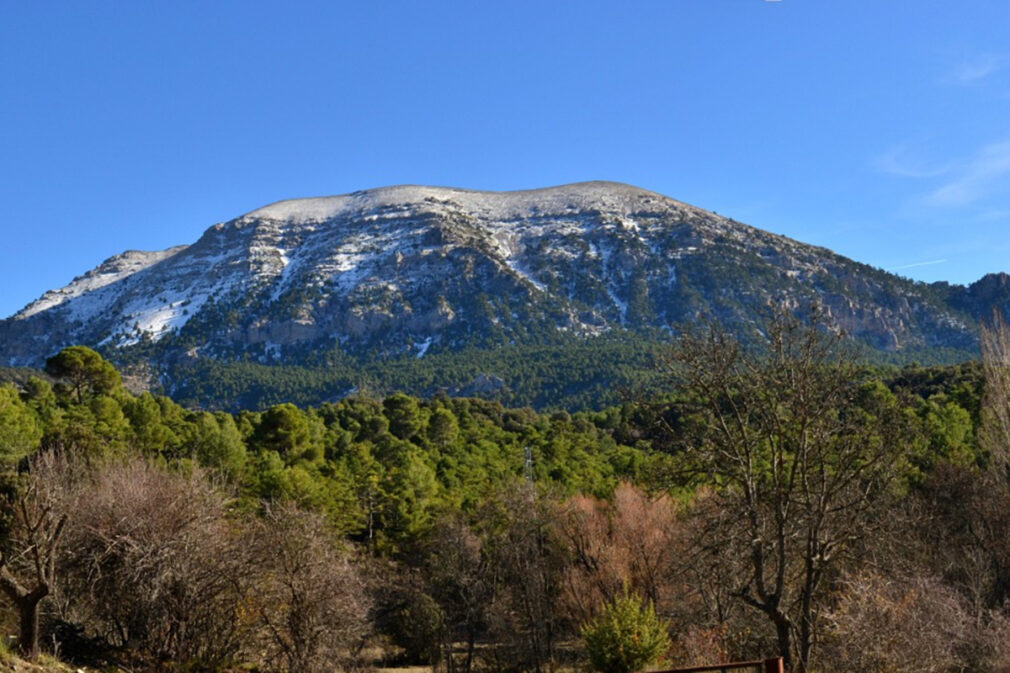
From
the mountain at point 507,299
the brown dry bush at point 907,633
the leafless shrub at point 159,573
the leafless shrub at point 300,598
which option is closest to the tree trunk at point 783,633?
the brown dry bush at point 907,633

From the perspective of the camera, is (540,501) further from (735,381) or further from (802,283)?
(802,283)

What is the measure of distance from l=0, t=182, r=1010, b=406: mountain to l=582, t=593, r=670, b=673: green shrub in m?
102

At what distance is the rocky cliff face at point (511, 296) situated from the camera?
142m

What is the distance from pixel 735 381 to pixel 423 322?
478 ft

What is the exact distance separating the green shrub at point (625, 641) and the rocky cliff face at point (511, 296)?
339 ft

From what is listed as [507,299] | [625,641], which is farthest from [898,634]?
[507,299]

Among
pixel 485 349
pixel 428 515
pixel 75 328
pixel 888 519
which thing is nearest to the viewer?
pixel 888 519

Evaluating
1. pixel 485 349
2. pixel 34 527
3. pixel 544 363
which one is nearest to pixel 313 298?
pixel 485 349

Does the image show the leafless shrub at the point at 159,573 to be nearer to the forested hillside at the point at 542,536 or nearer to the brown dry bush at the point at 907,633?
the forested hillside at the point at 542,536

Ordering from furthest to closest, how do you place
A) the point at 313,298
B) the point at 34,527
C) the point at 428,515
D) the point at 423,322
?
1. the point at 313,298
2. the point at 423,322
3. the point at 428,515
4. the point at 34,527

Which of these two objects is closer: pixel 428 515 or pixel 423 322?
pixel 428 515

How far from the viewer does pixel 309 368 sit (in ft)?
476

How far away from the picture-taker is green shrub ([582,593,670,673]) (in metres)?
18.5

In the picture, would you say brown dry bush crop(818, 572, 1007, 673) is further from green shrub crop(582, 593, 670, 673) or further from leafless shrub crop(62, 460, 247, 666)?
leafless shrub crop(62, 460, 247, 666)
